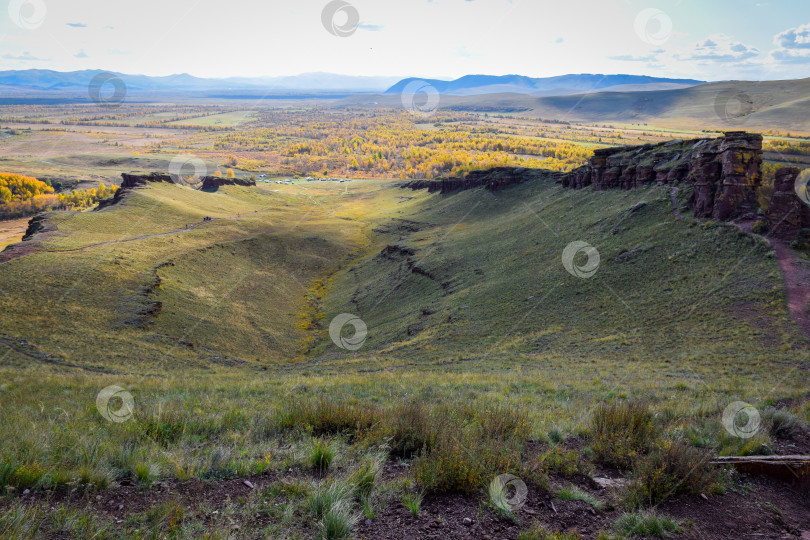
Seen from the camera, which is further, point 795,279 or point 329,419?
point 795,279

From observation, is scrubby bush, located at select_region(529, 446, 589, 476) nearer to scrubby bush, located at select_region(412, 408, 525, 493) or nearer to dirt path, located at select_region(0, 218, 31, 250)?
scrubby bush, located at select_region(412, 408, 525, 493)

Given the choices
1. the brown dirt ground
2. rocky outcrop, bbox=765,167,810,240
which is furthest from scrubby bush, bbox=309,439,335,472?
rocky outcrop, bbox=765,167,810,240

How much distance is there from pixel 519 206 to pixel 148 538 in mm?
62477

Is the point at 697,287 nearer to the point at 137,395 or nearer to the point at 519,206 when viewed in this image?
the point at 137,395

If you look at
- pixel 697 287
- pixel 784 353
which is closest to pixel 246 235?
pixel 697 287

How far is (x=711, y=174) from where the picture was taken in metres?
31.5

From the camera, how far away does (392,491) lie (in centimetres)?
554

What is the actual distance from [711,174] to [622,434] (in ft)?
104

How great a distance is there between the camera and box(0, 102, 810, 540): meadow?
523 centimetres

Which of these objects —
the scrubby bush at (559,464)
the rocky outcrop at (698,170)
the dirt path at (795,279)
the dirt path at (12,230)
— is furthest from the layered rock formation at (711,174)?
the dirt path at (12,230)

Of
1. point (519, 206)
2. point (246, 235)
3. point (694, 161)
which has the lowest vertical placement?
point (246, 235)

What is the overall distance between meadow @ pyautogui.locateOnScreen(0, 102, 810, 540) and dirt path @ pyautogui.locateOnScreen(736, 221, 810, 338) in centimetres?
55

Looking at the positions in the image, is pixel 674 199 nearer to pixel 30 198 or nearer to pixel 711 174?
pixel 711 174

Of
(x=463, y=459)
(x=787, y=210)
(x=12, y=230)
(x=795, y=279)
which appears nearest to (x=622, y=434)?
(x=463, y=459)
